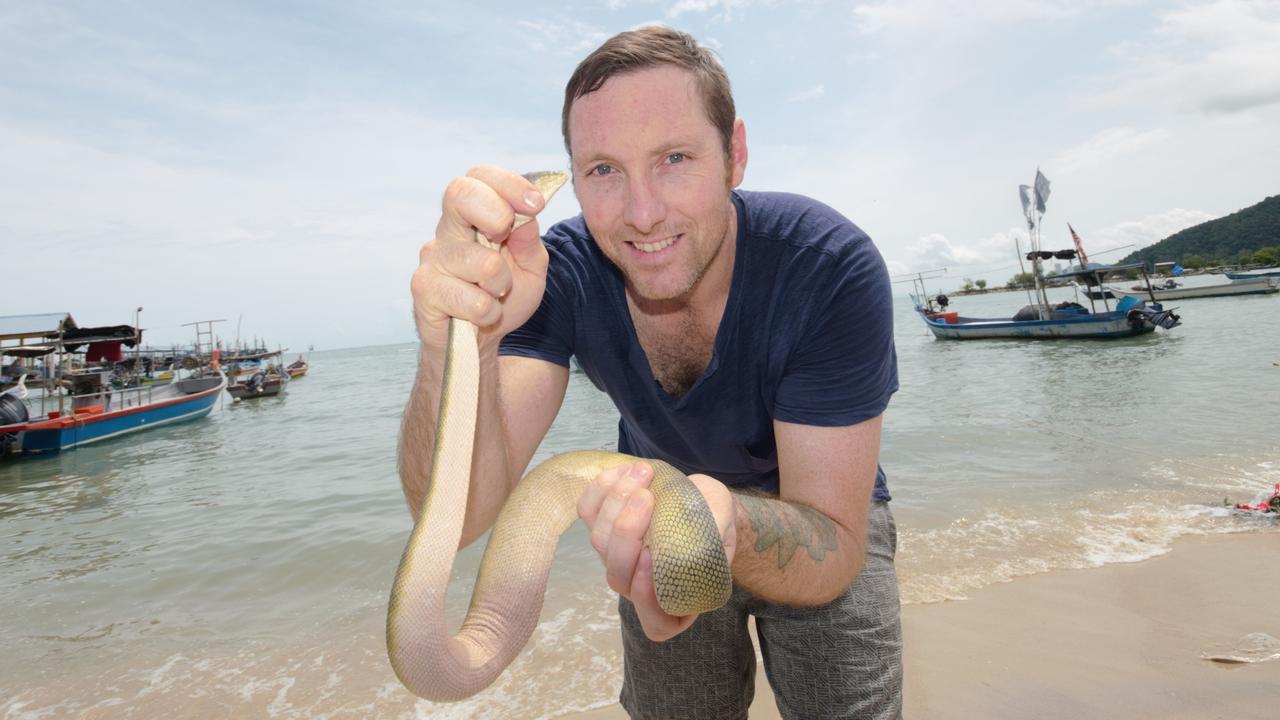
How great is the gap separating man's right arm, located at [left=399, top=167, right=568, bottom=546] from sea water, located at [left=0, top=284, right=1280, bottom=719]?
2.62 m

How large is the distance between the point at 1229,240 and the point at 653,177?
529ft

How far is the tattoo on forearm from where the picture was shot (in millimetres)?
2035

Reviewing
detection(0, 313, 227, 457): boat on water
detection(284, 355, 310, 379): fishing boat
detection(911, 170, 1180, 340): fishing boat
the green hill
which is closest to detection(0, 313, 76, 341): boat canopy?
detection(0, 313, 227, 457): boat on water

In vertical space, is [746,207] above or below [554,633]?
above

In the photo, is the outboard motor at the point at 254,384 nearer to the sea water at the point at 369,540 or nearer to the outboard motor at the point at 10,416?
the outboard motor at the point at 10,416

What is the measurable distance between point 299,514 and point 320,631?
17.2 feet

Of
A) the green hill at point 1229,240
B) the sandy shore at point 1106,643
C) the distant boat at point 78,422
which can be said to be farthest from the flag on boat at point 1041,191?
the green hill at point 1229,240

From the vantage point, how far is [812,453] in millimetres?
2332

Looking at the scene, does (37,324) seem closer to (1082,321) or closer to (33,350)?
(33,350)

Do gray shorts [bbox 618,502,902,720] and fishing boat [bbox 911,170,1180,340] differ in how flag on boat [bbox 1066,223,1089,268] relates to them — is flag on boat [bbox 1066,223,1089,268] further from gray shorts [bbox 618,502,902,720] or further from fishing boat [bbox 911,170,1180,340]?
gray shorts [bbox 618,502,902,720]

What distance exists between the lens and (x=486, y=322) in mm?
1784

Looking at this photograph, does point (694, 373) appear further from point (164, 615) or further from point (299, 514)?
point (299, 514)

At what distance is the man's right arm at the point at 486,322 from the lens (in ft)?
5.62

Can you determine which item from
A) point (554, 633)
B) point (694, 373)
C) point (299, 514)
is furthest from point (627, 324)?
point (299, 514)
